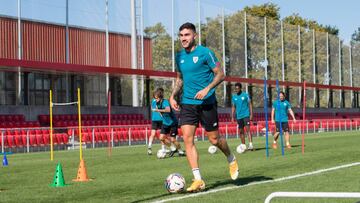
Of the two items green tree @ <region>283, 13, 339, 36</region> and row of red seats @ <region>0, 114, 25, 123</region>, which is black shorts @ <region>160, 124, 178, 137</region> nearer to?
row of red seats @ <region>0, 114, 25, 123</region>

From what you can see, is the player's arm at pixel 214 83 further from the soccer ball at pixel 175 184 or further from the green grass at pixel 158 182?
the green grass at pixel 158 182

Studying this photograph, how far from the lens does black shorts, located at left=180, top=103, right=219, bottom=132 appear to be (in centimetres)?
935

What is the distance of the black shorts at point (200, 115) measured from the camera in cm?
935

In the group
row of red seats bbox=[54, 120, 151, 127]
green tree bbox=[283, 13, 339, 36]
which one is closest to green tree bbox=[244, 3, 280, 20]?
green tree bbox=[283, 13, 339, 36]

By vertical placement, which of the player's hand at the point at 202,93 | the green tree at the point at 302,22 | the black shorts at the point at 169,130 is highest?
the green tree at the point at 302,22

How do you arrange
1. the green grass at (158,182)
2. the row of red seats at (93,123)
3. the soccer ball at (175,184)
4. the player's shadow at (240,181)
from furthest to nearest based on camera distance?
the row of red seats at (93,123) < the player's shadow at (240,181) < the soccer ball at (175,184) < the green grass at (158,182)

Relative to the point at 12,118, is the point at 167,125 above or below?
below

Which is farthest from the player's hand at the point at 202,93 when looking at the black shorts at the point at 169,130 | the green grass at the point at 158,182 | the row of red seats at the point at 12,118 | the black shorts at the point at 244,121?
the row of red seats at the point at 12,118

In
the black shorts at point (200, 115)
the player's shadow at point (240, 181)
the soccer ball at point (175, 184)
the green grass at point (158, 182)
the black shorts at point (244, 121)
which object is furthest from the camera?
the black shorts at point (244, 121)

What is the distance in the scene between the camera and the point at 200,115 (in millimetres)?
9406

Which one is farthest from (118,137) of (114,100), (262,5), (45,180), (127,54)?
(262,5)

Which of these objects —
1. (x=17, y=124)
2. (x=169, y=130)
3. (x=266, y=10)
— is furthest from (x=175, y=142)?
(x=266, y=10)

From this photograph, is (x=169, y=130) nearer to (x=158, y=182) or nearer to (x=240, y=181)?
(x=158, y=182)

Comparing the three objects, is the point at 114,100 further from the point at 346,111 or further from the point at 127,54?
the point at 346,111
